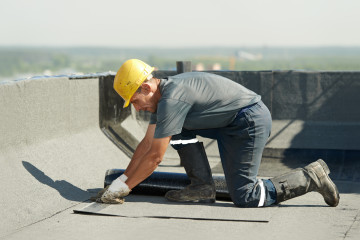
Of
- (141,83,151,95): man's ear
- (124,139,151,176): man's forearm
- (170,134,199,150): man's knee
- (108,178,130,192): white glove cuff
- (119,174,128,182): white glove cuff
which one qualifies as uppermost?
(141,83,151,95): man's ear

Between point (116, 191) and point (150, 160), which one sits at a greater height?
Answer: point (150, 160)

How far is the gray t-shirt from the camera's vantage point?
17.7ft

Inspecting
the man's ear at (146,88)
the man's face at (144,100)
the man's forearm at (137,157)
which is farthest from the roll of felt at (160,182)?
the man's ear at (146,88)

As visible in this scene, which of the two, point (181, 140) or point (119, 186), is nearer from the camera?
point (119, 186)

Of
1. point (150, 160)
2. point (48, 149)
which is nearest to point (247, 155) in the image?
point (150, 160)

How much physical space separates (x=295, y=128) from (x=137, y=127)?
2301 millimetres

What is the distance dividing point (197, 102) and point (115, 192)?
115cm

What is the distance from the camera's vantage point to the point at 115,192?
5.88 m

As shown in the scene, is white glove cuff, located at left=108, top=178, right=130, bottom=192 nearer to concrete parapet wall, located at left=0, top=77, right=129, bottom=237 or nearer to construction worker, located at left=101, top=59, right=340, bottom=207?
construction worker, located at left=101, top=59, right=340, bottom=207

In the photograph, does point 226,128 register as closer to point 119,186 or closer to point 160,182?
point 160,182

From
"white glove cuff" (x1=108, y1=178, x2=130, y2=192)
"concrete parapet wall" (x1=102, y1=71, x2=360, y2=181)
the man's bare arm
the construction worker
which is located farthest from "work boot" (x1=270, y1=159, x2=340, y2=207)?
"concrete parapet wall" (x1=102, y1=71, x2=360, y2=181)

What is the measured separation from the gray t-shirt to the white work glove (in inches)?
26.7

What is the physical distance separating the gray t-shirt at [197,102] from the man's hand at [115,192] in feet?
2.29

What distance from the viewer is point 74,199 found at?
20.4 ft
